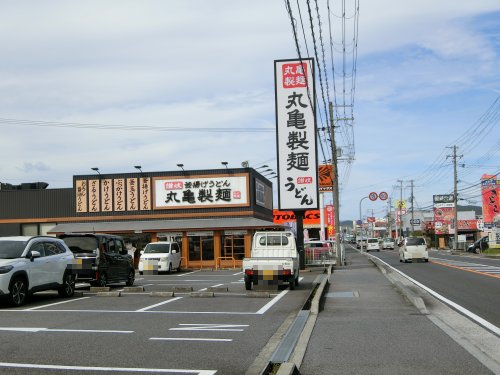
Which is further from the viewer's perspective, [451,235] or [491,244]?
[451,235]

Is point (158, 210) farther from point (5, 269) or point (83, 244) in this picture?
point (5, 269)

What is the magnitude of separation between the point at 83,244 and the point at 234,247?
1910cm

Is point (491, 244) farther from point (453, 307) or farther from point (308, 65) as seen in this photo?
point (453, 307)

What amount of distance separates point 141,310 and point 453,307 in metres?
7.12

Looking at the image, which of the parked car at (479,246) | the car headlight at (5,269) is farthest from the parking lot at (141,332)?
the parked car at (479,246)

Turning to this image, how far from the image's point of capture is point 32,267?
13703 mm

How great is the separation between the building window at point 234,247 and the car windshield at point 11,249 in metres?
23.1

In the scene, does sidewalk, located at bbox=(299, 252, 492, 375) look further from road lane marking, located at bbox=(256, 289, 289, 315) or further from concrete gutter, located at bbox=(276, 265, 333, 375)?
road lane marking, located at bbox=(256, 289, 289, 315)

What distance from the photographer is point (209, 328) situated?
393 inches

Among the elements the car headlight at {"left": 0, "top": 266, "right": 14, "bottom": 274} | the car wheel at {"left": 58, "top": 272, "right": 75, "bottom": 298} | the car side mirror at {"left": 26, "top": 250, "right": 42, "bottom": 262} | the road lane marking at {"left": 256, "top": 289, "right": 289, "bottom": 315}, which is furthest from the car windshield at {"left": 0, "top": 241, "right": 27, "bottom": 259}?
the road lane marking at {"left": 256, "top": 289, "right": 289, "bottom": 315}

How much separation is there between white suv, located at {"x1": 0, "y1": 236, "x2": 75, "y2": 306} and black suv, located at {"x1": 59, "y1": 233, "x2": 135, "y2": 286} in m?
1.79

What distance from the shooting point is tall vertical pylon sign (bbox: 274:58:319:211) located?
29516mm

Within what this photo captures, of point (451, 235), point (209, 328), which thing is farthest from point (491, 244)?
point (209, 328)

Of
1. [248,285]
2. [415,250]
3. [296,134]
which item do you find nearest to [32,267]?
[248,285]
